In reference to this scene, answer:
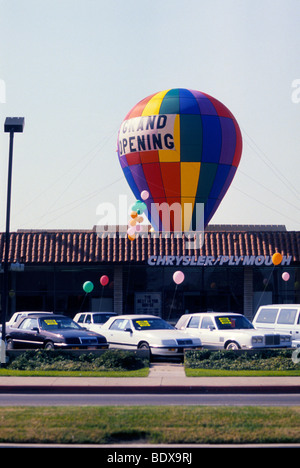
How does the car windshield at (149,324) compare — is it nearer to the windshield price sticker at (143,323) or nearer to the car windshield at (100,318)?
the windshield price sticker at (143,323)

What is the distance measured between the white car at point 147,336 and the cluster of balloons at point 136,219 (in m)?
12.7

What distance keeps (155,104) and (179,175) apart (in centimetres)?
434

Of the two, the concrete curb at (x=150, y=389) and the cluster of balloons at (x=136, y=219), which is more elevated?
the cluster of balloons at (x=136, y=219)

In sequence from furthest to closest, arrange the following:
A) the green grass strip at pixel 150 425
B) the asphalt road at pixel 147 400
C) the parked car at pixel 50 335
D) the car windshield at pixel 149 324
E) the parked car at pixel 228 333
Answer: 1. the car windshield at pixel 149 324
2. the parked car at pixel 50 335
3. the parked car at pixel 228 333
4. the asphalt road at pixel 147 400
5. the green grass strip at pixel 150 425

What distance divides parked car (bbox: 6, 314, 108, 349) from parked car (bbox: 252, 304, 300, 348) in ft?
18.4

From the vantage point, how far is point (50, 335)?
2300 cm

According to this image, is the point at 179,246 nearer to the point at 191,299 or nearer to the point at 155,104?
the point at 191,299

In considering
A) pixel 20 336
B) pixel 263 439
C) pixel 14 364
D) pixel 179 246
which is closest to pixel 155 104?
pixel 179 246

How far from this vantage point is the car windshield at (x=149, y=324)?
919 inches

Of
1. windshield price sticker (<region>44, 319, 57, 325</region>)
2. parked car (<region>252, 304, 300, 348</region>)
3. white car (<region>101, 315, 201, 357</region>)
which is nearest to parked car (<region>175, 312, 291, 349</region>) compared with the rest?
parked car (<region>252, 304, 300, 348</region>)

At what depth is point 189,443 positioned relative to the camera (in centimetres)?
977

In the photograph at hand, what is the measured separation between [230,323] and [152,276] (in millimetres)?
16017

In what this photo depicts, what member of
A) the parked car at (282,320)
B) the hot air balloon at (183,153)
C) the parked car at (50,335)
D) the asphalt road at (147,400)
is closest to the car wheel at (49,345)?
the parked car at (50,335)

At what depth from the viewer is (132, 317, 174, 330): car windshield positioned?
23.3 metres
